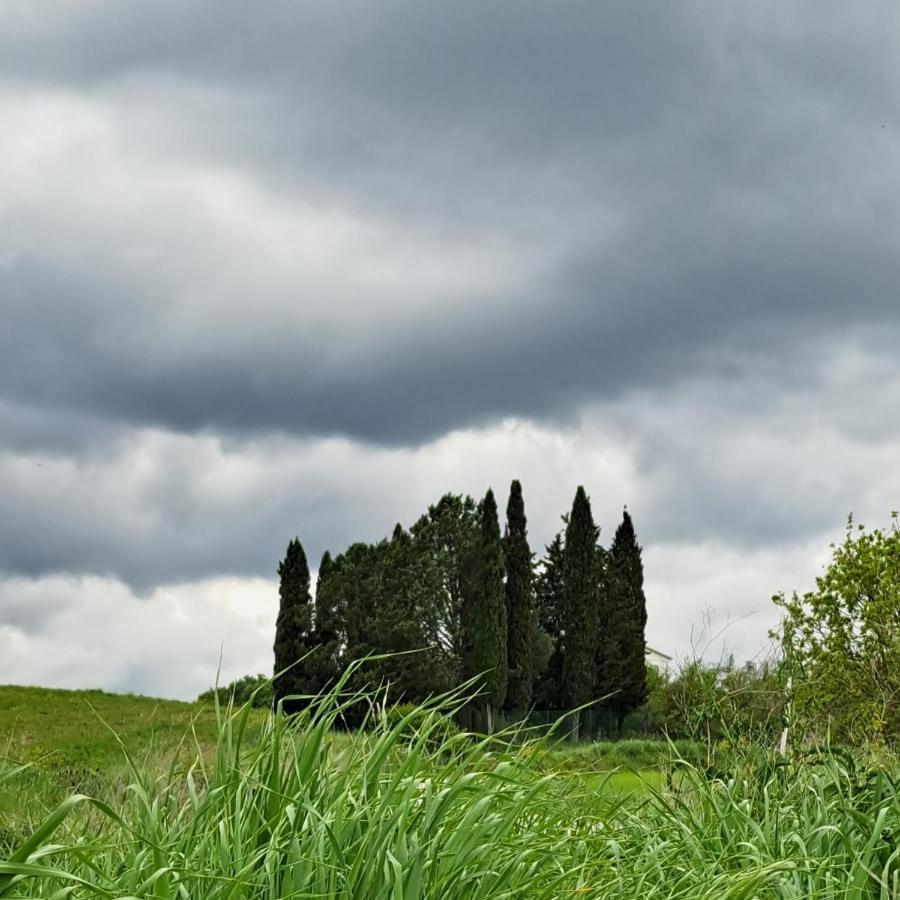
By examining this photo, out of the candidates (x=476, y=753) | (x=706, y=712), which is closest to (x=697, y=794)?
(x=706, y=712)

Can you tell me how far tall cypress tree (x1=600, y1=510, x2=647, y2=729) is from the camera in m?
32.2

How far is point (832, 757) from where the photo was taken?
459 centimetres

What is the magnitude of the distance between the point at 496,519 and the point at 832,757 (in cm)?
2542

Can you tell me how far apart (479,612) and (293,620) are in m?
5.07

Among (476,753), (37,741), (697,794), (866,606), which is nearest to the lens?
(476,753)

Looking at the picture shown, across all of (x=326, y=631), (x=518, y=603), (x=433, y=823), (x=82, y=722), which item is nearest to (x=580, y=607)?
(x=518, y=603)

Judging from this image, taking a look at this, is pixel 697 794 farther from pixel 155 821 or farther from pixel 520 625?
pixel 520 625

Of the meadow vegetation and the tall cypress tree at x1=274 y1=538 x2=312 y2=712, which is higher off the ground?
the tall cypress tree at x1=274 y1=538 x2=312 y2=712

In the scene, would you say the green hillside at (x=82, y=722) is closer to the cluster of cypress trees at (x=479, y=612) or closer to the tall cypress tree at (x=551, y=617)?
the cluster of cypress trees at (x=479, y=612)

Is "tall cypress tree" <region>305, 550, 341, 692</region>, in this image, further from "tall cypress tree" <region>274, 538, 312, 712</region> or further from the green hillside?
the green hillside

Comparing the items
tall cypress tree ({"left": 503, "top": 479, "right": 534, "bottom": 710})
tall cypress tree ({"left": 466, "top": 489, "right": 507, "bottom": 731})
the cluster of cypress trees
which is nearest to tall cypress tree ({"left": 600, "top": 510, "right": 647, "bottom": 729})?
the cluster of cypress trees

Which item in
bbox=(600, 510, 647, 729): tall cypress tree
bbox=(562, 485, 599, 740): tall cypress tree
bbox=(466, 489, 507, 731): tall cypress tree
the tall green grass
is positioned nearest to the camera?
the tall green grass

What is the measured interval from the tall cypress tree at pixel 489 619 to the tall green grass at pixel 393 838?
2368cm

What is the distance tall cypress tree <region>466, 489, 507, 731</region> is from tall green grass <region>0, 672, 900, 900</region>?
23.7 metres
